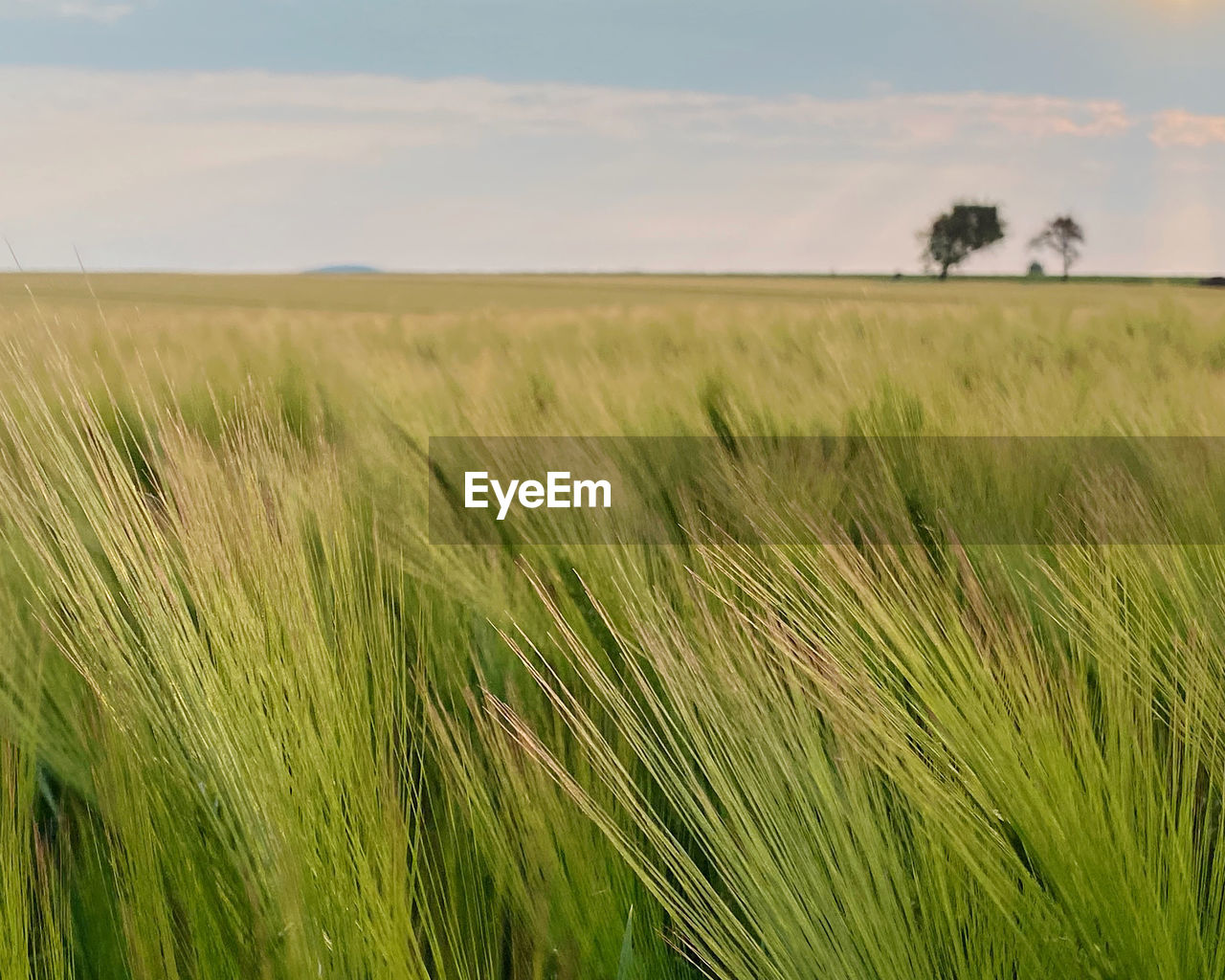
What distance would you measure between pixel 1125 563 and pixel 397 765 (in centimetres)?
90

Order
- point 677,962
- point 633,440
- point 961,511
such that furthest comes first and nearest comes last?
point 633,440, point 961,511, point 677,962

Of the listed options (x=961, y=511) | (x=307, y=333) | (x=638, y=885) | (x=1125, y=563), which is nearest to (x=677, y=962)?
(x=638, y=885)

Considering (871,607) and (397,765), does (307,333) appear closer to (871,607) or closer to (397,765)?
(397,765)

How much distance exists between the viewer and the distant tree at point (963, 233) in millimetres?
21812

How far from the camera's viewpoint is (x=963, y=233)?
71.6ft

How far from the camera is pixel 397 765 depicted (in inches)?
44.4
